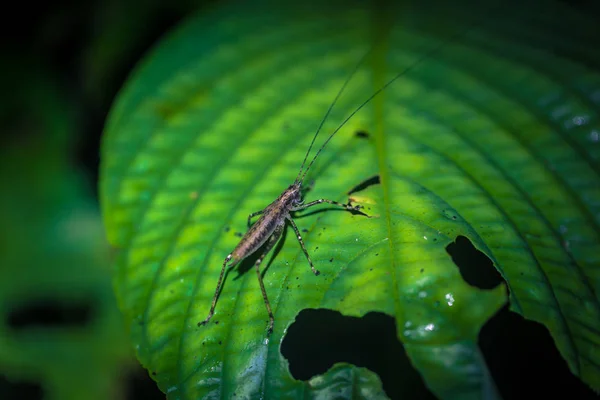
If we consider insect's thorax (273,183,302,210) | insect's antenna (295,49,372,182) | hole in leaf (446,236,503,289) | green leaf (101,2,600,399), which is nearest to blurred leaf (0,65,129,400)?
green leaf (101,2,600,399)

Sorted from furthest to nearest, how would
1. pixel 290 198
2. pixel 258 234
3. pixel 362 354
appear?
1. pixel 290 198
2. pixel 258 234
3. pixel 362 354

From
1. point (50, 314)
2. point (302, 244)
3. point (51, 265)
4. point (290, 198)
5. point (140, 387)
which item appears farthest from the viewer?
point (51, 265)

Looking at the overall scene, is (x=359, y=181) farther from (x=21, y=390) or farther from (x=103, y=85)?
(x=21, y=390)

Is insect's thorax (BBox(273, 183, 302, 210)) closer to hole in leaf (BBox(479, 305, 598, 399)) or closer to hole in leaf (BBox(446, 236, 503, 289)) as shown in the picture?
hole in leaf (BBox(446, 236, 503, 289))

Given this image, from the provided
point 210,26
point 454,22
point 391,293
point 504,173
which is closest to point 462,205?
point 504,173

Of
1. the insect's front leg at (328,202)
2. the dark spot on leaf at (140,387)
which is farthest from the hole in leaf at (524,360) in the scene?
the dark spot on leaf at (140,387)

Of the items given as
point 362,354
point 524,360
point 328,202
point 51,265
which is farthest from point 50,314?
point 524,360
